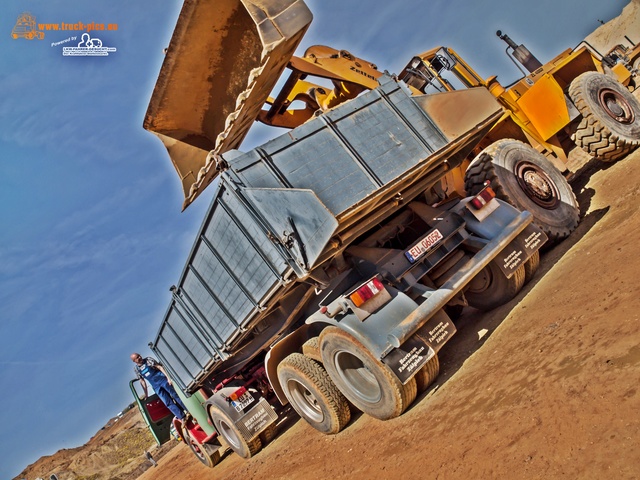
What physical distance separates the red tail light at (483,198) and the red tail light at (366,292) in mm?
1663

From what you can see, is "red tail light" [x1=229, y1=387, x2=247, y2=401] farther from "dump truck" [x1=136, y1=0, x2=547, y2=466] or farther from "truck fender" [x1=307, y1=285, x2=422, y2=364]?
"truck fender" [x1=307, y1=285, x2=422, y2=364]

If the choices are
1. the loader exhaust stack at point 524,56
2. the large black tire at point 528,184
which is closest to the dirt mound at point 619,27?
the loader exhaust stack at point 524,56

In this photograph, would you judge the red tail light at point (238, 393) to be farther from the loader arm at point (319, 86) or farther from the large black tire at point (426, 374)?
the loader arm at point (319, 86)

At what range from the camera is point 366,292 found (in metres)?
4.91

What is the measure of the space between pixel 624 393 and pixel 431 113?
3.77 m

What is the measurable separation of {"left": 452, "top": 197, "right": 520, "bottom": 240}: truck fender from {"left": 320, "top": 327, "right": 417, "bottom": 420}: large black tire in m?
1.84

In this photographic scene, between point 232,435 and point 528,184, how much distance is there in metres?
5.47

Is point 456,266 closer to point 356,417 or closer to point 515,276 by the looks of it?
point 515,276

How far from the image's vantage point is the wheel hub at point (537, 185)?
6812 millimetres

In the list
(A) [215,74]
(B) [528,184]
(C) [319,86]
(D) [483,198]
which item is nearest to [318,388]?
(D) [483,198]

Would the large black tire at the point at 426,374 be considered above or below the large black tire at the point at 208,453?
below

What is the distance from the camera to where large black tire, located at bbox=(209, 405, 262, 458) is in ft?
23.7

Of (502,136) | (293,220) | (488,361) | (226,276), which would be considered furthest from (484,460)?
(502,136)

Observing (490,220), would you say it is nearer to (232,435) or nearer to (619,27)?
(232,435)
